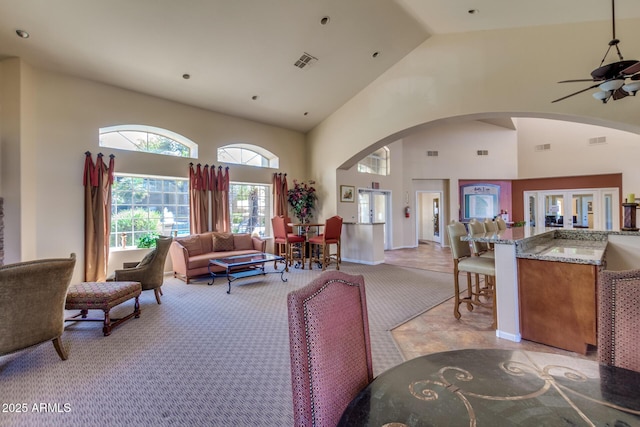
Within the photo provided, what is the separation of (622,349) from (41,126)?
6555mm

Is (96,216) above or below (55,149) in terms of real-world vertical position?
below

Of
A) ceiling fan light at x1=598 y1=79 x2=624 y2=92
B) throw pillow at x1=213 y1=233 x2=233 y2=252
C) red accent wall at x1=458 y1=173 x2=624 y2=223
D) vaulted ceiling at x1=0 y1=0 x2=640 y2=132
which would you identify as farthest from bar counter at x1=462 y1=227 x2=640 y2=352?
red accent wall at x1=458 y1=173 x2=624 y2=223

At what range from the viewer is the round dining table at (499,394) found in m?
0.79

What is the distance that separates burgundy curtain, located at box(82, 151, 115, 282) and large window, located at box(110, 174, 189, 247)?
34cm

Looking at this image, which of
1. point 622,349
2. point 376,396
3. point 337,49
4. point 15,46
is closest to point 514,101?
point 337,49

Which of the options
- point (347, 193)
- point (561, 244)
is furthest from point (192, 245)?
point (561, 244)

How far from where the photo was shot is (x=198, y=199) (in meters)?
5.81

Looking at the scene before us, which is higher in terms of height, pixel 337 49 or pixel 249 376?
pixel 337 49

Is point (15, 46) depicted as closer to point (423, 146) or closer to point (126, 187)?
point (126, 187)

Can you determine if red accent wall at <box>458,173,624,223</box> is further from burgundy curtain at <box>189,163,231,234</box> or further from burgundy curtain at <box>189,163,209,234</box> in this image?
burgundy curtain at <box>189,163,209,234</box>

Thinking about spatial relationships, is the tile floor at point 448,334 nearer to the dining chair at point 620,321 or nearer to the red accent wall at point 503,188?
the dining chair at point 620,321

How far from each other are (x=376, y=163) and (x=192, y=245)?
5.95m

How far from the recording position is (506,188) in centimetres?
1016

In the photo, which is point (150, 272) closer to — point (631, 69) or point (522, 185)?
point (631, 69)
